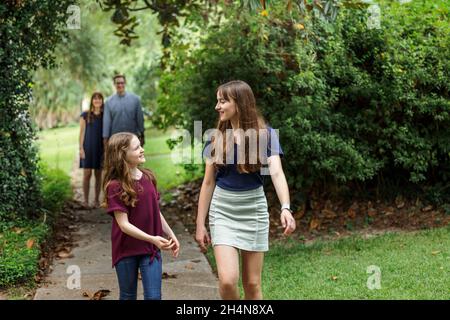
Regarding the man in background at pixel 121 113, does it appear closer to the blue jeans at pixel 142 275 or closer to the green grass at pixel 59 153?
the green grass at pixel 59 153

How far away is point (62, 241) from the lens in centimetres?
849

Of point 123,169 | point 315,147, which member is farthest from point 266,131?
point 315,147

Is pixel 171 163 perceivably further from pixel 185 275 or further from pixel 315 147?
pixel 185 275

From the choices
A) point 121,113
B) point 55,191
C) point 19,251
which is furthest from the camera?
point 55,191

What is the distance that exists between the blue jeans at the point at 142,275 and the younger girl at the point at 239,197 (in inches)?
16.0

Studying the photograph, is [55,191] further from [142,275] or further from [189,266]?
[142,275]

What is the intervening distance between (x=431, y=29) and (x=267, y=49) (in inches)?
84.5

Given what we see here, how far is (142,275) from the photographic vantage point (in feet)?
14.6

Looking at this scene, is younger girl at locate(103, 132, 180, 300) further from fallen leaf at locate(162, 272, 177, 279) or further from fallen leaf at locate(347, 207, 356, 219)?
fallen leaf at locate(347, 207, 356, 219)

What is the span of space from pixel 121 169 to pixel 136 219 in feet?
1.10

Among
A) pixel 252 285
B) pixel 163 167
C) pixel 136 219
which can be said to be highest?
pixel 136 219

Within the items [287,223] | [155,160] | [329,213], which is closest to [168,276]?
[287,223]

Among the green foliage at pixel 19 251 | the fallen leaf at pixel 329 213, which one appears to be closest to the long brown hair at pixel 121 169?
the green foliage at pixel 19 251

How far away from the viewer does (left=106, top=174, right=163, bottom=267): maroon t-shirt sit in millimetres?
4402
